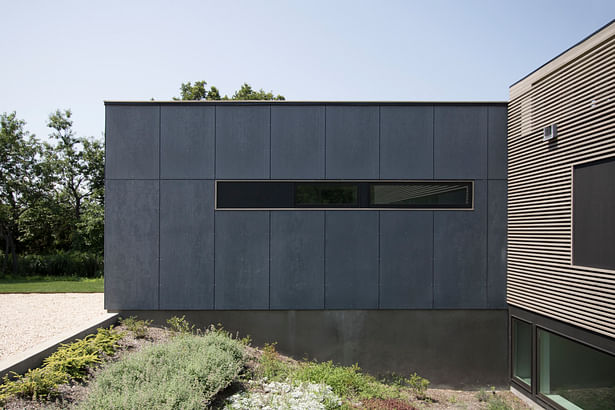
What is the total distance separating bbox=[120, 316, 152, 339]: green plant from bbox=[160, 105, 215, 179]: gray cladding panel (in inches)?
117

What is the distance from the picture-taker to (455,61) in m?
7.23

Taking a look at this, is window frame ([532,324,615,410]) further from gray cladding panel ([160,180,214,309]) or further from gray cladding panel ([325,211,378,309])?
gray cladding panel ([160,180,214,309])

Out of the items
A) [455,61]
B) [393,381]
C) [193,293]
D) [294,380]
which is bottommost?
[393,381]

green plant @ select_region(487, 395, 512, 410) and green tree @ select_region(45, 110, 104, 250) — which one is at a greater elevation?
green tree @ select_region(45, 110, 104, 250)

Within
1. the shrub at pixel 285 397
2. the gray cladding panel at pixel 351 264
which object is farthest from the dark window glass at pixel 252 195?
the shrub at pixel 285 397

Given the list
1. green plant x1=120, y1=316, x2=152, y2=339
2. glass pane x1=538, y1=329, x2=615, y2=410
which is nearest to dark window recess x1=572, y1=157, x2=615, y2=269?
glass pane x1=538, y1=329, x2=615, y2=410

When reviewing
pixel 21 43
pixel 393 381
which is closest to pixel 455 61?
pixel 393 381

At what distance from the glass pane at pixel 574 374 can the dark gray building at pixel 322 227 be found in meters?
0.96

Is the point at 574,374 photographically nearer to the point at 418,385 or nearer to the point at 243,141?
the point at 418,385

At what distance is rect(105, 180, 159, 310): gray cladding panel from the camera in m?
7.28

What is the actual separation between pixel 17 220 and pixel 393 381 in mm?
20059

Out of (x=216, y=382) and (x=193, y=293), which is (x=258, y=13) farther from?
(x=216, y=382)

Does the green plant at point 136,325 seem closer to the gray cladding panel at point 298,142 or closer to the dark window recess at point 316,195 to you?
the dark window recess at point 316,195

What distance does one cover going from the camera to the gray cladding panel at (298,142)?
23.9ft
